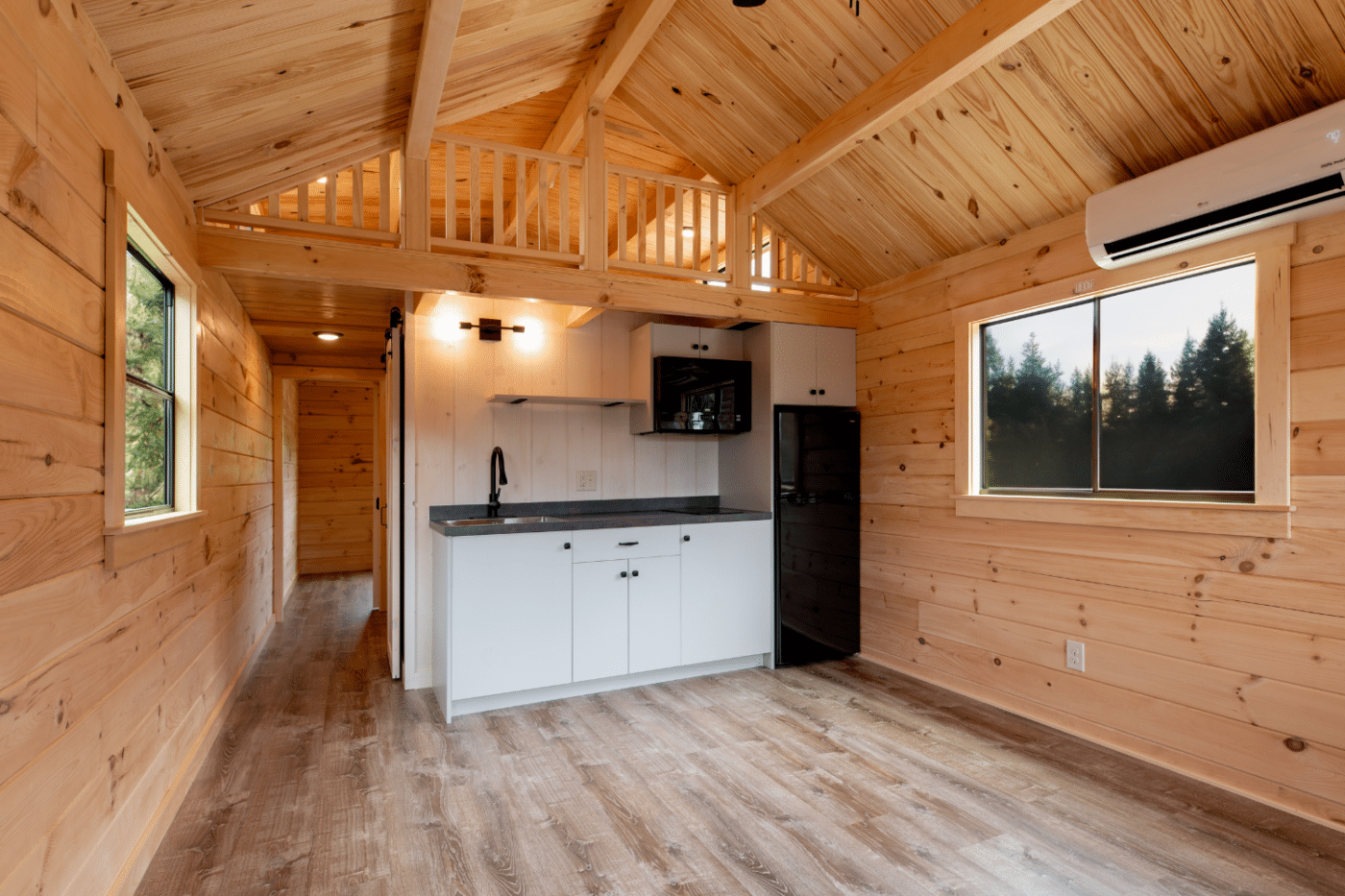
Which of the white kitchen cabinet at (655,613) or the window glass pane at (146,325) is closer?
the window glass pane at (146,325)

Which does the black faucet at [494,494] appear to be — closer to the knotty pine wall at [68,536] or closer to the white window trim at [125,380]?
the white window trim at [125,380]

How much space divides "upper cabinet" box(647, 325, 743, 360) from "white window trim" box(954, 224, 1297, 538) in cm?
143

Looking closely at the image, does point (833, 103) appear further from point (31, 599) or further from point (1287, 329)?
point (31, 599)

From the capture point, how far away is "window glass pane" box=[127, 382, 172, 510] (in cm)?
221

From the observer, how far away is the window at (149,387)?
221 centimetres

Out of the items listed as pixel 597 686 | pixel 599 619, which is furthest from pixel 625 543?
pixel 597 686

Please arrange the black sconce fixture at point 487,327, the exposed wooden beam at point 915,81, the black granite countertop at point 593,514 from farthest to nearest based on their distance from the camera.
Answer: the black sconce fixture at point 487,327, the black granite countertop at point 593,514, the exposed wooden beam at point 915,81

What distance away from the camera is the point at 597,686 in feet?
11.9

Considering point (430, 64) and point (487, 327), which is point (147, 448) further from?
point (487, 327)

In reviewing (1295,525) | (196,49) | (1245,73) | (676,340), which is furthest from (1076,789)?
(196,49)

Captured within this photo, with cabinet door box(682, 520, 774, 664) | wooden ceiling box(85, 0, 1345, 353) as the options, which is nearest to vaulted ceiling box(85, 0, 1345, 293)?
wooden ceiling box(85, 0, 1345, 353)

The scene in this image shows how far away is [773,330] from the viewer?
4.09 metres

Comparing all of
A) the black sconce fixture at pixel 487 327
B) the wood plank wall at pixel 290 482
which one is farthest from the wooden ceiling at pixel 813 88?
the wood plank wall at pixel 290 482

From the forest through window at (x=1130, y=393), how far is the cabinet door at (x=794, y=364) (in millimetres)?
951
